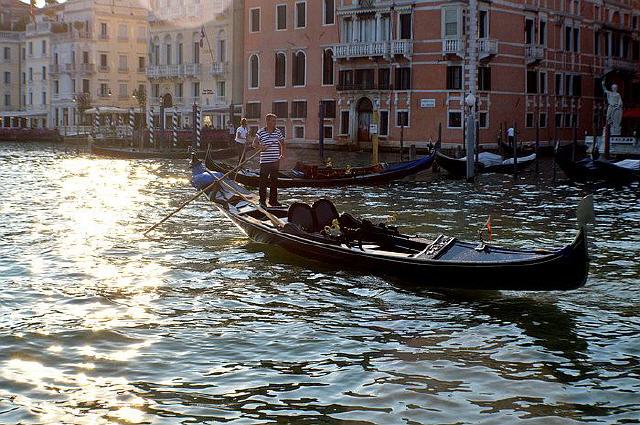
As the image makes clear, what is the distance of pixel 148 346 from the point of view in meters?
5.36

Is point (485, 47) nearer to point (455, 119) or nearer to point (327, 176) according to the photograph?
point (455, 119)

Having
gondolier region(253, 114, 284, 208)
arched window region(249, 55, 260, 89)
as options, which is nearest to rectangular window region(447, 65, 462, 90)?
arched window region(249, 55, 260, 89)

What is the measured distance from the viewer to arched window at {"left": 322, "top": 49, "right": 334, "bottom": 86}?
30.7 metres

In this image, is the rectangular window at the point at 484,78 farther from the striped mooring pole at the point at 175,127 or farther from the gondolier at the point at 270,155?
the gondolier at the point at 270,155

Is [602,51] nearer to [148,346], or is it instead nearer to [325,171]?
[325,171]

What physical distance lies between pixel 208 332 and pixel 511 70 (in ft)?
79.2

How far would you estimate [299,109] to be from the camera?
3175cm

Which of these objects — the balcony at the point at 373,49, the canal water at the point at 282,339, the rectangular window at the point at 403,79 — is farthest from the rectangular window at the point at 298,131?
the canal water at the point at 282,339

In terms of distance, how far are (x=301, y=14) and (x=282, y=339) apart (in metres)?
27.2

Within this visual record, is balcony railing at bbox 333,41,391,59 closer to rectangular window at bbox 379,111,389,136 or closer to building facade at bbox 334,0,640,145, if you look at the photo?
building facade at bbox 334,0,640,145

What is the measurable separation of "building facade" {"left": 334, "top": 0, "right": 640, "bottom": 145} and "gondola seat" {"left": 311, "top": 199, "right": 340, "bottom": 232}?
1812 centimetres

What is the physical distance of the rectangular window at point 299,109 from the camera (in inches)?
1242

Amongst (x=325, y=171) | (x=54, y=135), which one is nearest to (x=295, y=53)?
(x=54, y=135)

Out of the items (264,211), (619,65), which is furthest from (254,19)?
(264,211)
